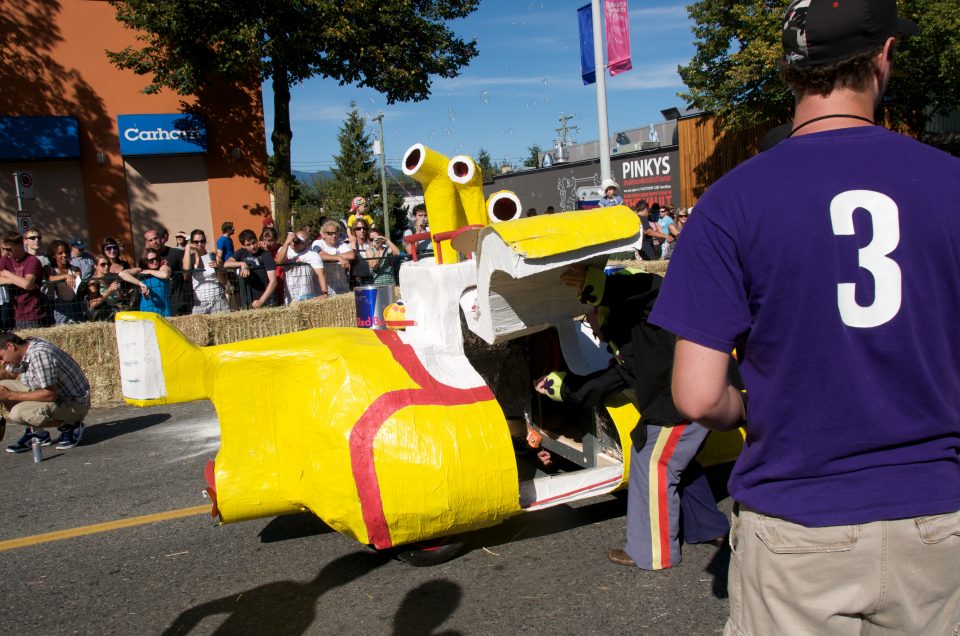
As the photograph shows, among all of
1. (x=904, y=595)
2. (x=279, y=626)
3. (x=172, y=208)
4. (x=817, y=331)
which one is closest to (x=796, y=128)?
(x=817, y=331)

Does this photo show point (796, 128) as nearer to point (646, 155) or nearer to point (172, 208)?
point (172, 208)

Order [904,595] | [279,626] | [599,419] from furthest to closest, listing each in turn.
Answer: [599,419], [279,626], [904,595]

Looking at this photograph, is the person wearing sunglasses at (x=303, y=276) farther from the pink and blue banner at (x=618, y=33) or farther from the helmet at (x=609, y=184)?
the pink and blue banner at (x=618, y=33)

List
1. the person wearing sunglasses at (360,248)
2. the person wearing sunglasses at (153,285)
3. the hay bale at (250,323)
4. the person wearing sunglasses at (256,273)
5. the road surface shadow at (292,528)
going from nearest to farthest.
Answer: the road surface shadow at (292,528)
the hay bale at (250,323)
the person wearing sunglasses at (153,285)
the person wearing sunglasses at (256,273)
the person wearing sunglasses at (360,248)

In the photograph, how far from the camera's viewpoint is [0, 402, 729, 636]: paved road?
3246 mm

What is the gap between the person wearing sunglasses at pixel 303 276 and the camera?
9.40 m

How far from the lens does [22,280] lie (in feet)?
26.8

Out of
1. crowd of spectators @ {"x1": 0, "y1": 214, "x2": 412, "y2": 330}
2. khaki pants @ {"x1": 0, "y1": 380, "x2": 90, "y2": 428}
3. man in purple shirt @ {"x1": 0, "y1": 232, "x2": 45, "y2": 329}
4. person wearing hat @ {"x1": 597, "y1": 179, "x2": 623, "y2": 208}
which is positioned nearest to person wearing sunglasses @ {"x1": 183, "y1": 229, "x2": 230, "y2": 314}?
crowd of spectators @ {"x1": 0, "y1": 214, "x2": 412, "y2": 330}

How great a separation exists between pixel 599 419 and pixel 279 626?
189cm

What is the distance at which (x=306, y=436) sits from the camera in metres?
3.45

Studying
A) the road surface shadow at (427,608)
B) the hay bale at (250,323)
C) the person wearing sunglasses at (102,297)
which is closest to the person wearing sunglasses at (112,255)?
the person wearing sunglasses at (102,297)

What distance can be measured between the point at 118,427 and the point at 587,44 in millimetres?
10082

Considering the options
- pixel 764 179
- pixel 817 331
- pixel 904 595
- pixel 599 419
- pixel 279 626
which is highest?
pixel 764 179

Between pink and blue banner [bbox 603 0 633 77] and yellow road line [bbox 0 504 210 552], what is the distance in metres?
10.8
